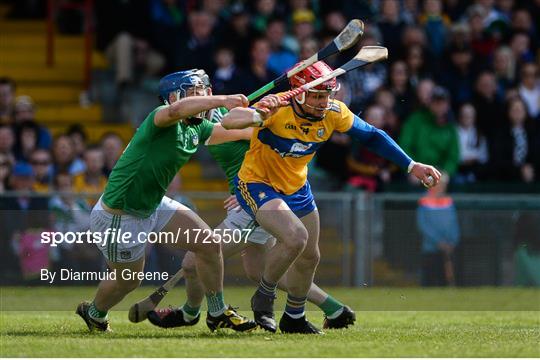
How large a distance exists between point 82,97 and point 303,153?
322 inches

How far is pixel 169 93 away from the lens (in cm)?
1068

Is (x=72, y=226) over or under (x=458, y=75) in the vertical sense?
under

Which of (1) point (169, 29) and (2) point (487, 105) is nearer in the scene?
(1) point (169, 29)

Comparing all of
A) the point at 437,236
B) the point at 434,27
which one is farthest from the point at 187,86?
the point at 434,27

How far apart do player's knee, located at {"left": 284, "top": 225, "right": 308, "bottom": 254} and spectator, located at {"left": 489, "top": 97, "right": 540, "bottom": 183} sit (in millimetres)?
7547

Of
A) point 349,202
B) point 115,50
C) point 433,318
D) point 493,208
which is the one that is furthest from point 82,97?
point 433,318

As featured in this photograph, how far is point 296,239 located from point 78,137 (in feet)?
22.6

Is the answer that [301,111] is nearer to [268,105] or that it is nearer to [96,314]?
[268,105]

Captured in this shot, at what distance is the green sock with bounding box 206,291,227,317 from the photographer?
10.9 metres

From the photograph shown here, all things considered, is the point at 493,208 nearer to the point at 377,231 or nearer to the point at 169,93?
the point at 377,231

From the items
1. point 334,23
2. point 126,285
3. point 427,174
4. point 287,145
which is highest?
point 287,145

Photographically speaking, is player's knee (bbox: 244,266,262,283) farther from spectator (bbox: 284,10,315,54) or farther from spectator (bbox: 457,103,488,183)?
spectator (bbox: 284,10,315,54)

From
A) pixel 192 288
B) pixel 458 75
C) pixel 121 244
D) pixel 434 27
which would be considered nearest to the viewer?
pixel 121 244

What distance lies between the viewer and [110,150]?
54.2 feet
